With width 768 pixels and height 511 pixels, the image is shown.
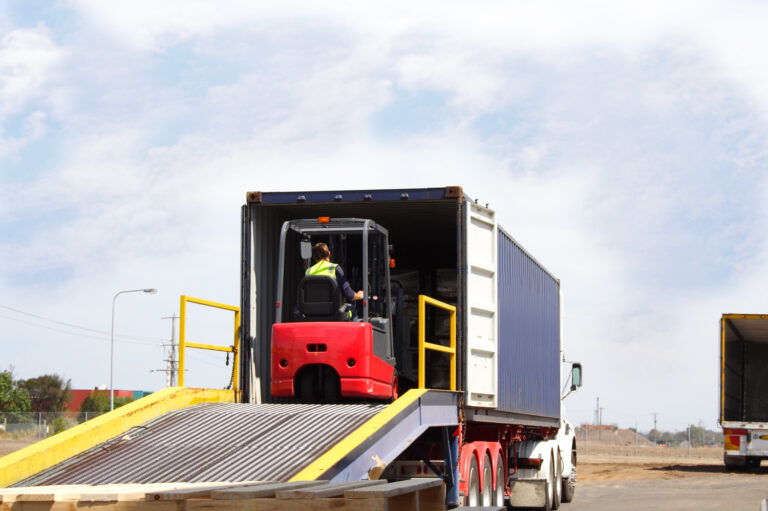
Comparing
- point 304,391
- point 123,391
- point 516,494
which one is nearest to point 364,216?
point 304,391

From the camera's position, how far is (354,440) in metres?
8.70

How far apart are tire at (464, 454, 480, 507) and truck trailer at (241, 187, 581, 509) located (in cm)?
2

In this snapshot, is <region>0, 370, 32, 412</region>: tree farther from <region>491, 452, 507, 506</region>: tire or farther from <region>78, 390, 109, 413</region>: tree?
<region>491, 452, 507, 506</region>: tire

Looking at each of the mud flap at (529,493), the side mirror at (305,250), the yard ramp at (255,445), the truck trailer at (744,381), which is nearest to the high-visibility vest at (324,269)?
the side mirror at (305,250)

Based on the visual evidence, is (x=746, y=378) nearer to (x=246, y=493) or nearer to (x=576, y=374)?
(x=576, y=374)

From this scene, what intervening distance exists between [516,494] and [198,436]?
811 centimetres

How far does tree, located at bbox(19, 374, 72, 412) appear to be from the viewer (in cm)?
8312

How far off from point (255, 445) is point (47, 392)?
80.3 metres

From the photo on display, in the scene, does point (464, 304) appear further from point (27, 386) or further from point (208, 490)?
point (27, 386)

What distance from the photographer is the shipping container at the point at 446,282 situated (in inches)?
475

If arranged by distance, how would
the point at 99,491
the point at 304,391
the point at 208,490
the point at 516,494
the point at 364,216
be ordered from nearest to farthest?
the point at 208,490
the point at 99,491
the point at 304,391
the point at 364,216
the point at 516,494

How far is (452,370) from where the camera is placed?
11531mm

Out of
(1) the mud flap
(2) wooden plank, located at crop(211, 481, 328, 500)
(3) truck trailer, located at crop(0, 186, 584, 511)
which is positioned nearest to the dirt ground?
(1) the mud flap

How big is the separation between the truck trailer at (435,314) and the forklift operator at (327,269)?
0.75ft
